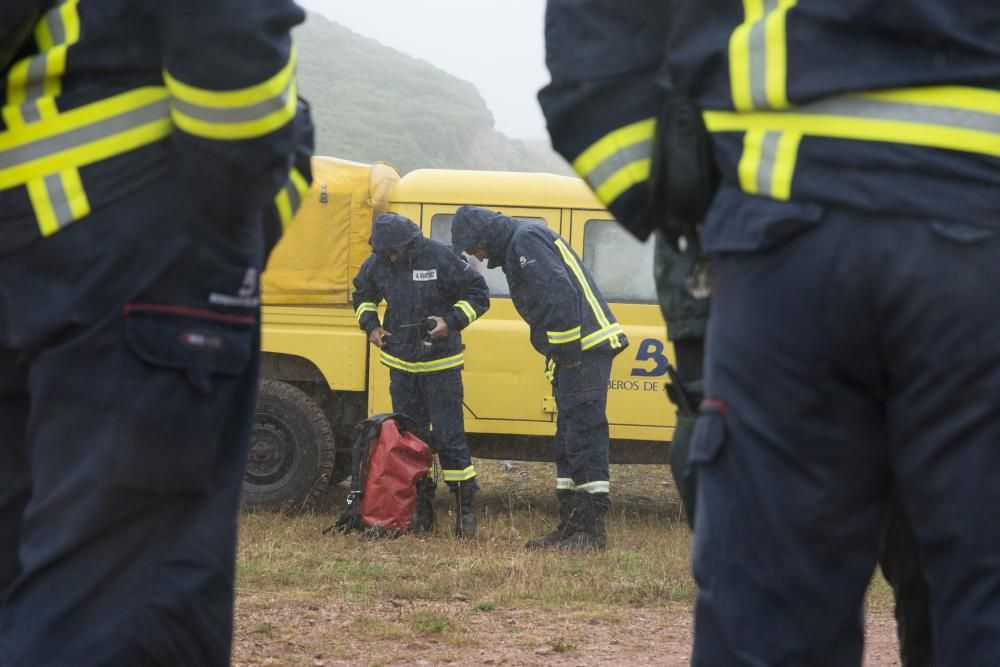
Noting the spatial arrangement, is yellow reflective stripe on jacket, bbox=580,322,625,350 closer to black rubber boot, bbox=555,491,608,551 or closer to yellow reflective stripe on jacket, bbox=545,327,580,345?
yellow reflective stripe on jacket, bbox=545,327,580,345

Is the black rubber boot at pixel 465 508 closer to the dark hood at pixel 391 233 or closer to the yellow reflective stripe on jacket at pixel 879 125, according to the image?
the dark hood at pixel 391 233

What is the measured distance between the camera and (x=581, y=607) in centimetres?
605

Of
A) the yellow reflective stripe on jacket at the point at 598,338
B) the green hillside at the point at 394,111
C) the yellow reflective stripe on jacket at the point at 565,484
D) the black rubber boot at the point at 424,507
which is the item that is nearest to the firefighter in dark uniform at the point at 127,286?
the yellow reflective stripe on jacket at the point at 598,338

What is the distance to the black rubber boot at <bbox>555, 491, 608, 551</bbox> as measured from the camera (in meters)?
7.89

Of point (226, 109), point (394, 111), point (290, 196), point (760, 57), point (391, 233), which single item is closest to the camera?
point (760, 57)

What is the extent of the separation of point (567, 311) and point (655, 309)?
5.58 ft

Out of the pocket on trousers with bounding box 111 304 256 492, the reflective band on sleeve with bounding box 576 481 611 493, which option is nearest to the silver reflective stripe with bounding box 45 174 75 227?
the pocket on trousers with bounding box 111 304 256 492

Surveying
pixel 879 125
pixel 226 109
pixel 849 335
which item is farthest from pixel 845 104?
pixel 226 109

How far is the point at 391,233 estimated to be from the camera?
8.32 metres

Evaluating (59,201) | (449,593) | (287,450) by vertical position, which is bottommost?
(287,450)

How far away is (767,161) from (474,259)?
767 centimetres

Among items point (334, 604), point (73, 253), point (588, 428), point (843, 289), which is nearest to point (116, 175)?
point (73, 253)

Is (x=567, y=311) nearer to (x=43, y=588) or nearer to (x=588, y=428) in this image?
(x=588, y=428)

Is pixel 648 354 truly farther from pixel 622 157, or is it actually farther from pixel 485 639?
pixel 622 157
